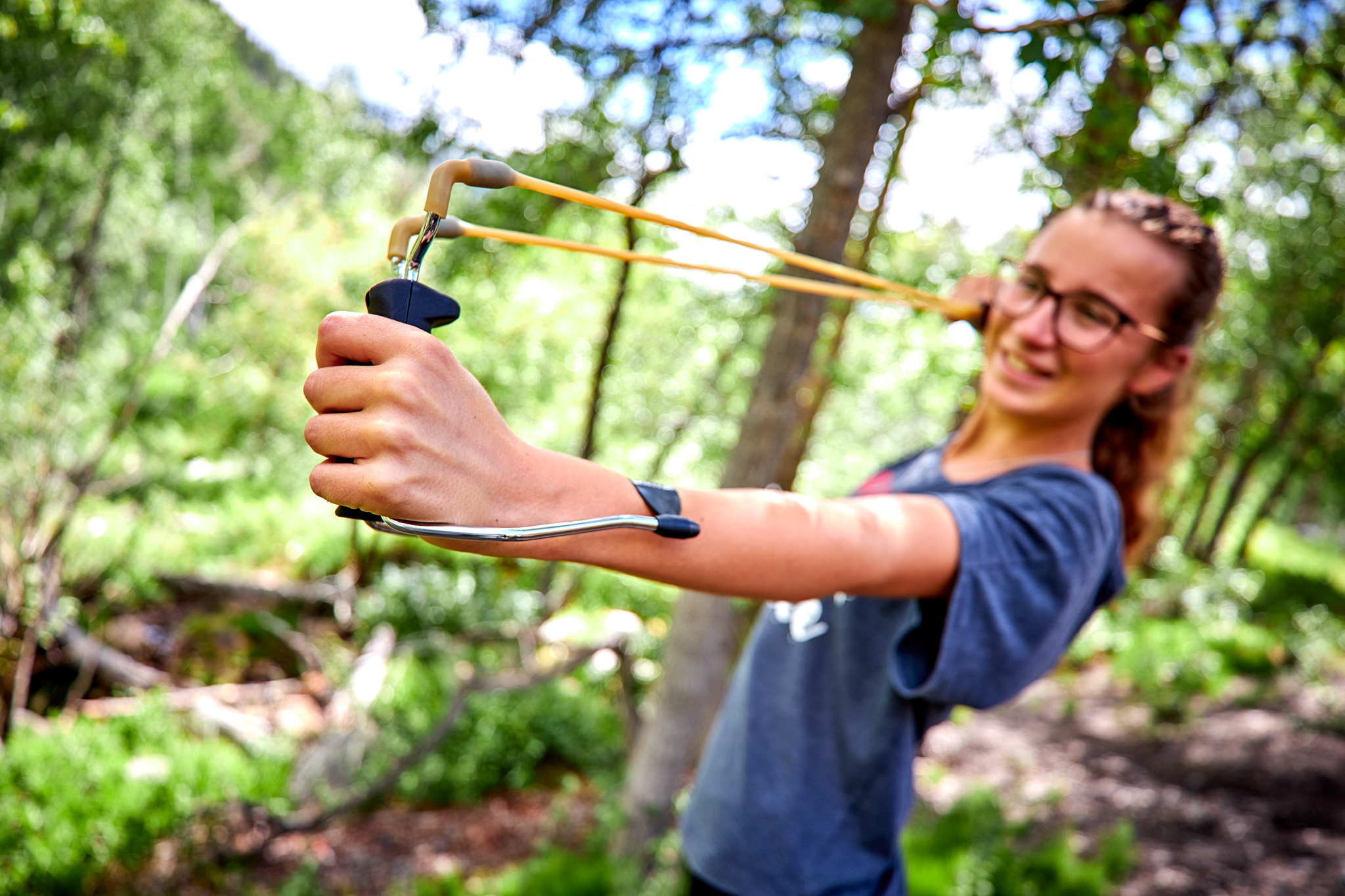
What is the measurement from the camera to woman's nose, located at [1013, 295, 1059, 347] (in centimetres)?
128

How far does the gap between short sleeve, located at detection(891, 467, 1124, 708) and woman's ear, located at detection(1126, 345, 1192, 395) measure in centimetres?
33

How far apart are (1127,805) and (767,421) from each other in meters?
4.33

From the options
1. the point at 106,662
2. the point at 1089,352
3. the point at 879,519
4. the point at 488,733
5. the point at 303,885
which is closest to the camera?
the point at 879,519

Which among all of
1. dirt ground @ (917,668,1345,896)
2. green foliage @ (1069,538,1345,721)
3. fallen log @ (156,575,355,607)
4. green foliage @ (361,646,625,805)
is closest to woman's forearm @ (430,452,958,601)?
dirt ground @ (917,668,1345,896)

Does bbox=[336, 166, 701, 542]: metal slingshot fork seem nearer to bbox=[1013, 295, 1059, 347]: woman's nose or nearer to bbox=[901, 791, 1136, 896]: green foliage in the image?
bbox=[1013, 295, 1059, 347]: woman's nose

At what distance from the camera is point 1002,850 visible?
12.3 feet

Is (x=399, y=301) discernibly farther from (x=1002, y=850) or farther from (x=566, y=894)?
(x=1002, y=850)

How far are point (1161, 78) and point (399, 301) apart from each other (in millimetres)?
1836

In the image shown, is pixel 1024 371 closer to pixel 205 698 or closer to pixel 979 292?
pixel 979 292

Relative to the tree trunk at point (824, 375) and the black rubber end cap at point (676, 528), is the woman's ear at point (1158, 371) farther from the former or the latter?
the tree trunk at point (824, 375)

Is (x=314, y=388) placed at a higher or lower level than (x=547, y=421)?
higher

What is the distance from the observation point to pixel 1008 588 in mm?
1015

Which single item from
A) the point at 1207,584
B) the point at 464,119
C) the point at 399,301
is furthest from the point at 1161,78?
the point at 1207,584

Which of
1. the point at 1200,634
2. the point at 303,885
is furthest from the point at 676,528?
the point at 1200,634
